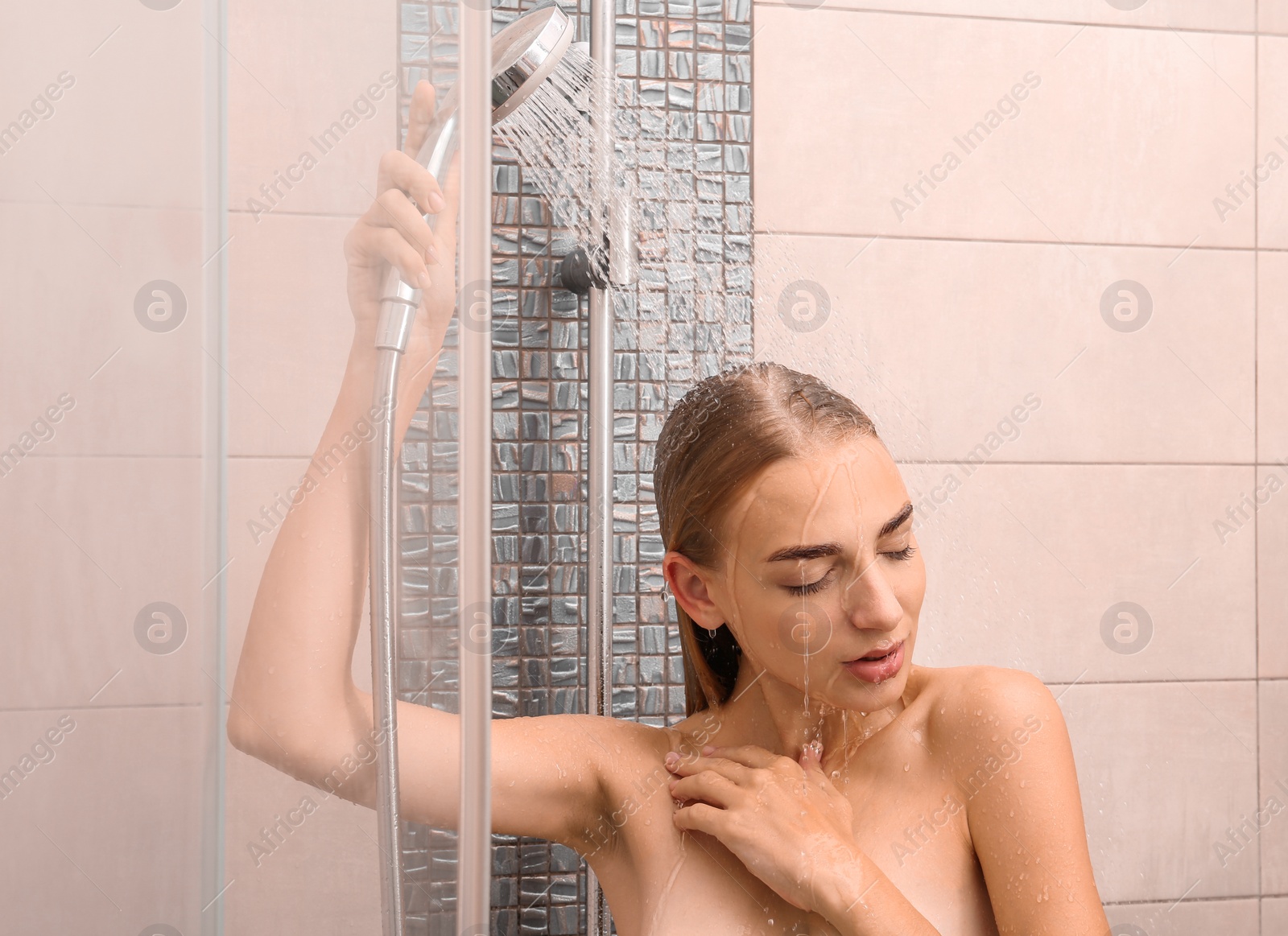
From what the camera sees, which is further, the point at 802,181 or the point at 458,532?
the point at 802,181

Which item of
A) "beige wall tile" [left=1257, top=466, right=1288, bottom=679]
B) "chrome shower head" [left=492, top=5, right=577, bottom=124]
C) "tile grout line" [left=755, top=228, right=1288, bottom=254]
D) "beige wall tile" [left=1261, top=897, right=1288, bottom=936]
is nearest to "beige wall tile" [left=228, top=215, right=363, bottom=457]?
"chrome shower head" [left=492, top=5, right=577, bottom=124]

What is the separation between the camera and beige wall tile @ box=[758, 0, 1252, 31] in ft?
3.26

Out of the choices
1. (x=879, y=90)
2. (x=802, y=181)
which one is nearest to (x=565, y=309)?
(x=802, y=181)

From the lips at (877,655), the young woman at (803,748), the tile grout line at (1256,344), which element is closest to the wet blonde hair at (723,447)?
the young woman at (803,748)

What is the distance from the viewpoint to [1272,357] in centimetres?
106

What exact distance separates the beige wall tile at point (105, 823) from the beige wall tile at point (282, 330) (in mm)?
92

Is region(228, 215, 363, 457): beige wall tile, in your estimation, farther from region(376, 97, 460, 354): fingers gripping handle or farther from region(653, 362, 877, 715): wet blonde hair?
region(653, 362, 877, 715): wet blonde hair

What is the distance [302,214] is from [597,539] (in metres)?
0.55

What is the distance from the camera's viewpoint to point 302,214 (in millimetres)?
306

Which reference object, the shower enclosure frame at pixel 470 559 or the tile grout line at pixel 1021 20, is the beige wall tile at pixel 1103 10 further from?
the shower enclosure frame at pixel 470 559

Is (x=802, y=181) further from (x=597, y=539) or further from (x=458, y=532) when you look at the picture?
(x=458, y=532)

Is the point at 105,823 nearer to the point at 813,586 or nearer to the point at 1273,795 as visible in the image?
the point at 813,586

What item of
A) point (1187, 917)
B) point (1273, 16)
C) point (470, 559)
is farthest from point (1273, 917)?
point (470, 559)

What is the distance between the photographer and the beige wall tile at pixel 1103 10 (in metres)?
0.99
